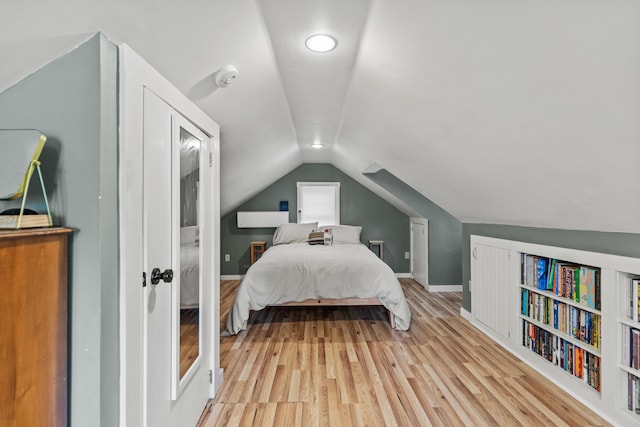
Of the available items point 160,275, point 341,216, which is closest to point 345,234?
point 341,216

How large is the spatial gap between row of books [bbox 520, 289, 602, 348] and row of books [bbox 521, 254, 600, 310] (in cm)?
8

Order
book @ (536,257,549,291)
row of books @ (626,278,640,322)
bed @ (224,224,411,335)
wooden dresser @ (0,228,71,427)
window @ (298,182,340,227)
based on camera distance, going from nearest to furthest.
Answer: wooden dresser @ (0,228,71,427) → row of books @ (626,278,640,322) → book @ (536,257,549,291) → bed @ (224,224,411,335) → window @ (298,182,340,227)

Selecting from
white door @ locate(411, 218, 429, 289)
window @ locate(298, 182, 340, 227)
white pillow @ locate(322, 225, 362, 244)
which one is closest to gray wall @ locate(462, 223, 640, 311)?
white door @ locate(411, 218, 429, 289)

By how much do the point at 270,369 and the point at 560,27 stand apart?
2.55m

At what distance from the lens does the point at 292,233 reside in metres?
5.29

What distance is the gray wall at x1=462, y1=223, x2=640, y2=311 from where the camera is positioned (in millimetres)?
1812

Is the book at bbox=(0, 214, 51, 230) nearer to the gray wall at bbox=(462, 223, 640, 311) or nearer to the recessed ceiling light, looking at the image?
the recessed ceiling light

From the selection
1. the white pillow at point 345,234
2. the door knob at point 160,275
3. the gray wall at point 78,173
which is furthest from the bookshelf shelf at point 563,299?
the white pillow at point 345,234

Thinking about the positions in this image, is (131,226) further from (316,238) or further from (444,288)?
(444,288)

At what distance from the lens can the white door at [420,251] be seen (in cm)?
495

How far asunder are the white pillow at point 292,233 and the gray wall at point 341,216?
551mm

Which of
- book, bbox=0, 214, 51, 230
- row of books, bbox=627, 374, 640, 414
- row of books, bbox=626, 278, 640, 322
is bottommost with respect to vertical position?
row of books, bbox=627, 374, 640, 414

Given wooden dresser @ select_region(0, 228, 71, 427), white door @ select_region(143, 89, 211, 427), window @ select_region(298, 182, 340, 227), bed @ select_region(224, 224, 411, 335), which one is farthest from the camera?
window @ select_region(298, 182, 340, 227)

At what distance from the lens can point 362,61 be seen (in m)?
1.87
